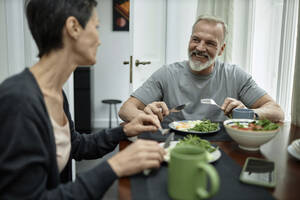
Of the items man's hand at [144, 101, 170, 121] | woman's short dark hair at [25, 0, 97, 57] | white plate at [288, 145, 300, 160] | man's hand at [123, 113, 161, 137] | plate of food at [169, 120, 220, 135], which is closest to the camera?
woman's short dark hair at [25, 0, 97, 57]

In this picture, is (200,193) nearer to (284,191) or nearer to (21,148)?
(284,191)

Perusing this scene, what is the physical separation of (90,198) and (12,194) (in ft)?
0.62

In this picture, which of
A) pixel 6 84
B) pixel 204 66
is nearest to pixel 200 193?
pixel 6 84

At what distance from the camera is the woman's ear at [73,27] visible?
2.89ft

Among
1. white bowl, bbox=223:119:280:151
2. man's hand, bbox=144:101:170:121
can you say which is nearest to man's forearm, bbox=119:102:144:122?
man's hand, bbox=144:101:170:121

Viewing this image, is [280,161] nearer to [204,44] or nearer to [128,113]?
[128,113]

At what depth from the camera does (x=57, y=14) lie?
34.3 inches

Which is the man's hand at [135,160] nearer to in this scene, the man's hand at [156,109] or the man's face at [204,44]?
the man's hand at [156,109]

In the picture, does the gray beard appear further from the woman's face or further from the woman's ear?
the woman's ear

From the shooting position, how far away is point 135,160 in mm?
809

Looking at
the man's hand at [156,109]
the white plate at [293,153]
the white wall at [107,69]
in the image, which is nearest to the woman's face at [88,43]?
the man's hand at [156,109]

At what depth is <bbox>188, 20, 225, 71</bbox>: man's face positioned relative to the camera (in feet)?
6.16

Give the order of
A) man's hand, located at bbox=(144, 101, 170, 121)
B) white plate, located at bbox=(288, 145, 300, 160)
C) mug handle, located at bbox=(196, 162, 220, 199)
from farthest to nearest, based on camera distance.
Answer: man's hand, located at bbox=(144, 101, 170, 121)
white plate, located at bbox=(288, 145, 300, 160)
mug handle, located at bbox=(196, 162, 220, 199)

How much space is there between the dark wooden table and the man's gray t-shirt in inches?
20.5
